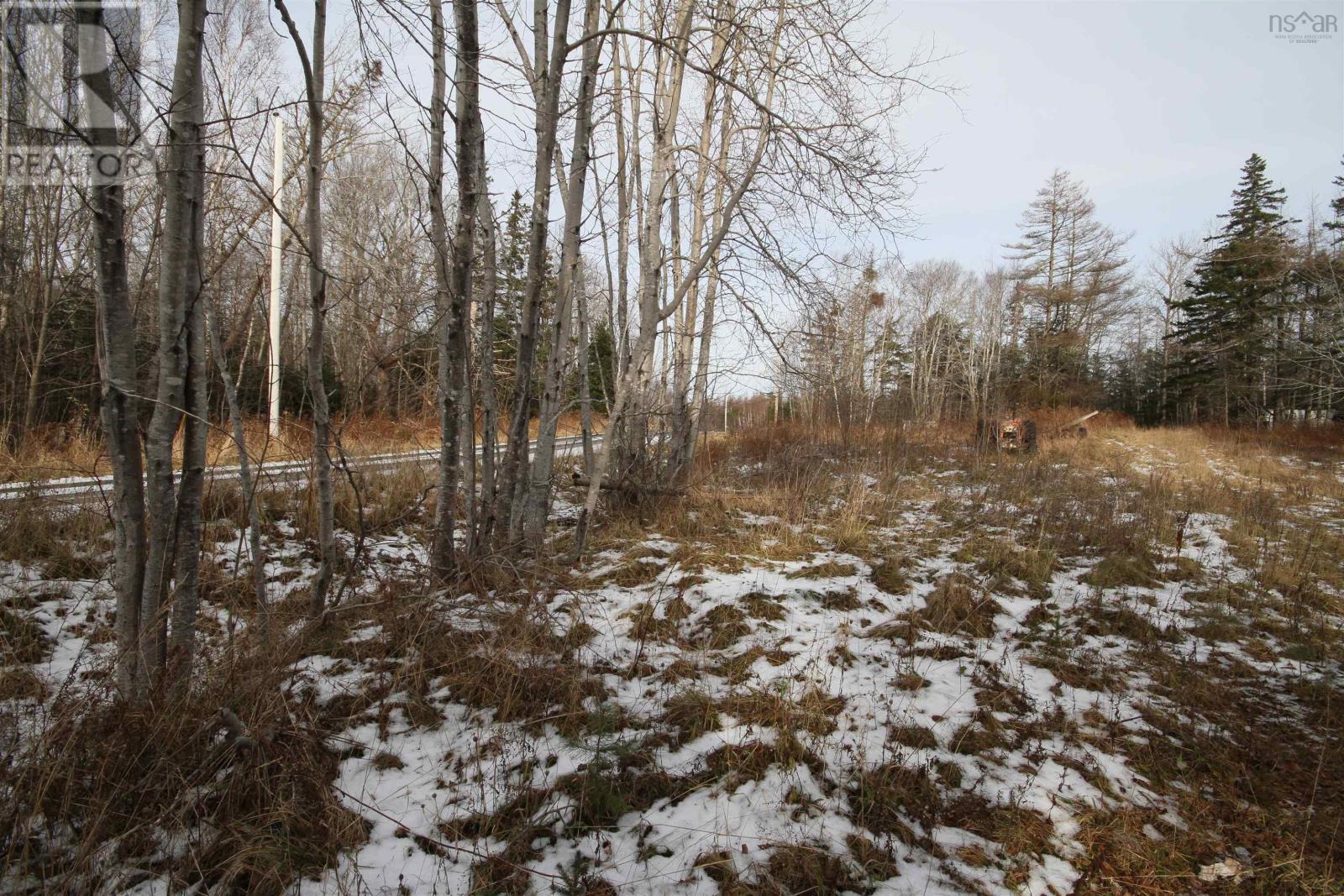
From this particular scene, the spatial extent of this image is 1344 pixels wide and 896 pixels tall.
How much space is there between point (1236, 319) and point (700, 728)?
30.6 meters

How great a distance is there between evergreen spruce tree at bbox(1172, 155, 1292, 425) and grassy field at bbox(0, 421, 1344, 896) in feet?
74.7

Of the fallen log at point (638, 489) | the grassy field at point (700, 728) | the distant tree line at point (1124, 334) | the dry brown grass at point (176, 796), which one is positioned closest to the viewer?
the dry brown grass at point (176, 796)

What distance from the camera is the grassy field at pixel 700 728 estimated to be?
1.94m

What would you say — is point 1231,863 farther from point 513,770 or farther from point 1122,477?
point 1122,477

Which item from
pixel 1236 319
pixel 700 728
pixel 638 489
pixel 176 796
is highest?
pixel 1236 319

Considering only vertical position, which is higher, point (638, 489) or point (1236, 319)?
point (1236, 319)

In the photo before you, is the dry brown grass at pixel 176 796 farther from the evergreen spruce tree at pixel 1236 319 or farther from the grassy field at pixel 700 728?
the evergreen spruce tree at pixel 1236 319

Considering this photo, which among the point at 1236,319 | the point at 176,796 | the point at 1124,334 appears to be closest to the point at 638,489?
the point at 176,796

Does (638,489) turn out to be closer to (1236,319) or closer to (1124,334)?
(1236,319)

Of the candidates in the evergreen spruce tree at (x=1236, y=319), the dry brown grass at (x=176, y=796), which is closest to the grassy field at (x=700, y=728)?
the dry brown grass at (x=176, y=796)

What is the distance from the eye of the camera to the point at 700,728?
8.83ft

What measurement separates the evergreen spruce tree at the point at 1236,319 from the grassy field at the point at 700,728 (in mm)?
22777

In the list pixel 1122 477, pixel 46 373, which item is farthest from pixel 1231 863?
pixel 46 373

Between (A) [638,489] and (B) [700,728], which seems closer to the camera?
(B) [700,728]
